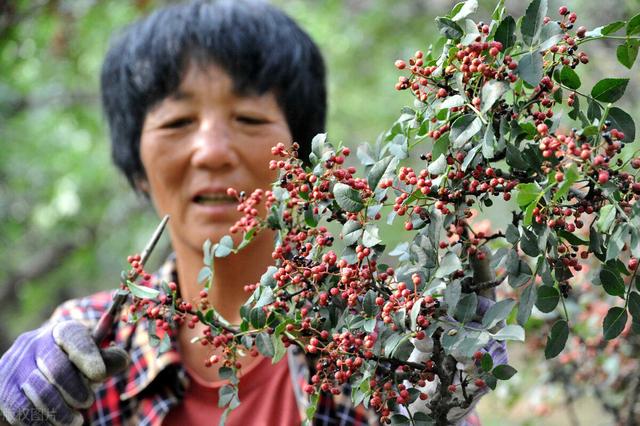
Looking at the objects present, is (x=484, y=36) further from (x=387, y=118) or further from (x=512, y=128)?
(x=387, y=118)

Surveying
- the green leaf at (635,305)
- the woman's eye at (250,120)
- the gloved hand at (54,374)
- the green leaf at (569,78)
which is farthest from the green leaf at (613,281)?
the woman's eye at (250,120)

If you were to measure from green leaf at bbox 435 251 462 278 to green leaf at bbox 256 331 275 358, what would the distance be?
10.1 inches

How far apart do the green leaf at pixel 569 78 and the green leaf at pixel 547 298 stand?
0.24m

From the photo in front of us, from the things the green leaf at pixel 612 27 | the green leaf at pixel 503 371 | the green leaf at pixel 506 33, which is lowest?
the green leaf at pixel 503 371

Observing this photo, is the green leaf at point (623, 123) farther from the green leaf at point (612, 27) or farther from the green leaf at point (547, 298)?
the green leaf at point (547, 298)

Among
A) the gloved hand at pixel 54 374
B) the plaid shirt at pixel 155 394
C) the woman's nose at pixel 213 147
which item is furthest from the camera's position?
the plaid shirt at pixel 155 394

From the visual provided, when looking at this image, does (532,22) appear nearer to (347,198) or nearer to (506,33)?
(506,33)

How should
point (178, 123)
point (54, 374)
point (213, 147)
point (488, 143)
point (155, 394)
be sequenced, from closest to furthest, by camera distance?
point (488, 143)
point (54, 374)
point (213, 147)
point (178, 123)
point (155, 394)

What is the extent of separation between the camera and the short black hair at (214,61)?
1871 millimetres

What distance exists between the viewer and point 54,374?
1.40m

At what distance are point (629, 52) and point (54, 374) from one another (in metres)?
1.05

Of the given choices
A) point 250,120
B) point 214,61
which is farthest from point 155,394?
point 214,61

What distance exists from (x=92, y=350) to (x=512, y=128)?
85 centimetres

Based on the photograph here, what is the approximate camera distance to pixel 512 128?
975mm
